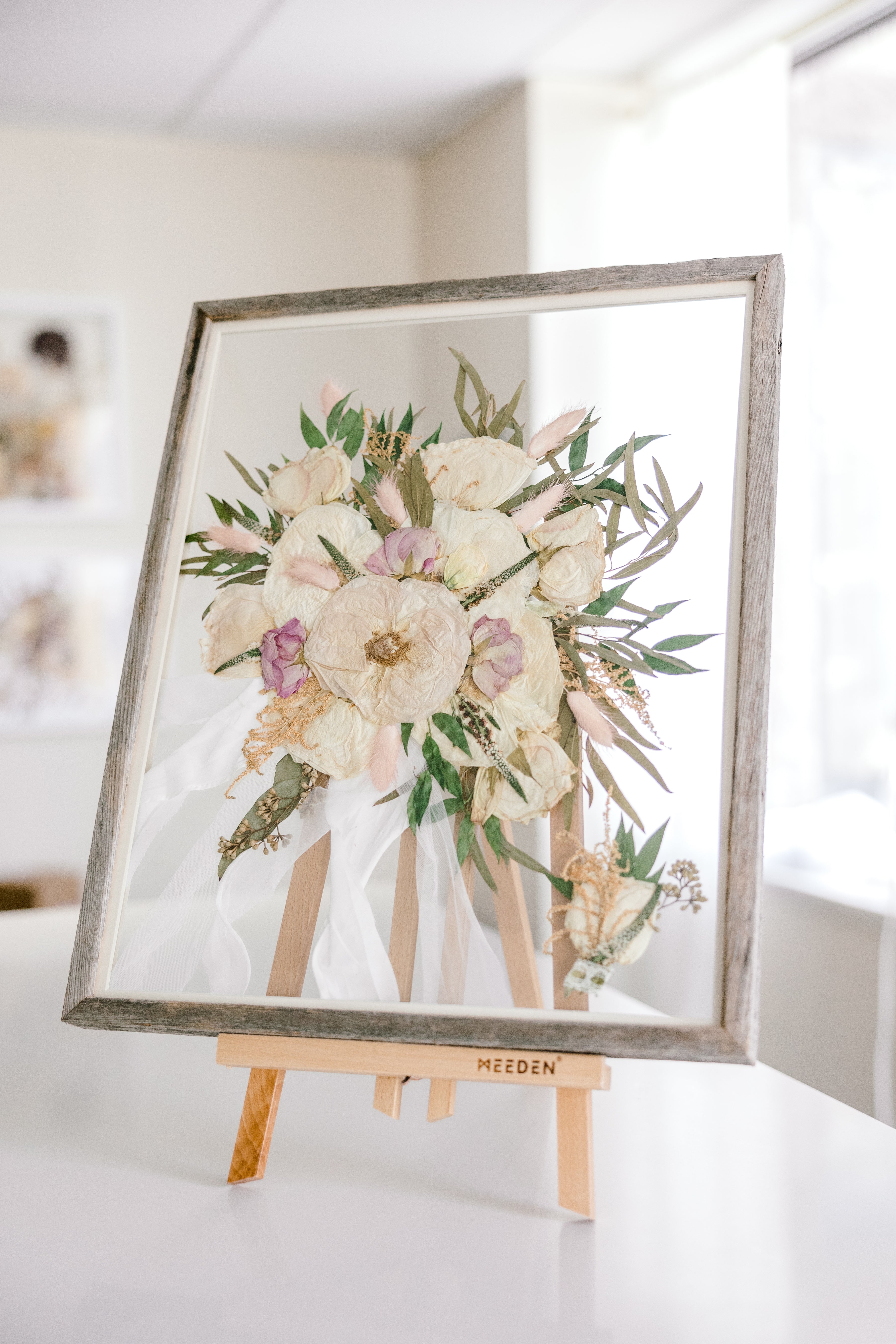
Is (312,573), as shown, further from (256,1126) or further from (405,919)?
(256,1126)

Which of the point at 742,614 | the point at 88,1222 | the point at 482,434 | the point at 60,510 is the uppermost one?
the point at 60,510

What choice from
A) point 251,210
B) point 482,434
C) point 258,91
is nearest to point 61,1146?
point 482,434

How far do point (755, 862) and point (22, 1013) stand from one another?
38.4 inches

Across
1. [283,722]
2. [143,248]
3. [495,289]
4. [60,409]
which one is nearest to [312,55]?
[143,248]

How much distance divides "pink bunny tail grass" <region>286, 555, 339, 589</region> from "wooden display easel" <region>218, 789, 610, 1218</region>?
20 cm

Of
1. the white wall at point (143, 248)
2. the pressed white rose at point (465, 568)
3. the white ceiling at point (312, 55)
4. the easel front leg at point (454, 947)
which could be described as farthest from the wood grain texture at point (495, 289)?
the white wall at point (143, 248)

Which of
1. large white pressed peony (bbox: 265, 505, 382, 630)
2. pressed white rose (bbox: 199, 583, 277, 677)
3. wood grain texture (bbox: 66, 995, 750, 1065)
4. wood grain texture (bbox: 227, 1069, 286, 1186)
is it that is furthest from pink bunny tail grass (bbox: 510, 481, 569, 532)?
wood grain texture (bbox: 227, 1069, 286, 1186)

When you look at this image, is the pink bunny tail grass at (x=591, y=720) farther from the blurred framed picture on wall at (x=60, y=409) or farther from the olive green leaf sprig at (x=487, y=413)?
the blurred framed picture on wall at (x=60, y=409)

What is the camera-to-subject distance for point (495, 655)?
900 mm

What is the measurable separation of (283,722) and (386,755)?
0.09 meters

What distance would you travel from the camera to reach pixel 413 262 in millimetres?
3215

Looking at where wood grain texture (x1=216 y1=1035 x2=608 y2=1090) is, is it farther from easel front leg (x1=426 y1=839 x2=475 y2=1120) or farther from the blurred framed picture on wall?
the blurred framed picture on wall

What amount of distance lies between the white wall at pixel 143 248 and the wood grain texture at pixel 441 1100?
2.11m

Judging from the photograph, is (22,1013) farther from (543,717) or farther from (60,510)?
(60,510)
